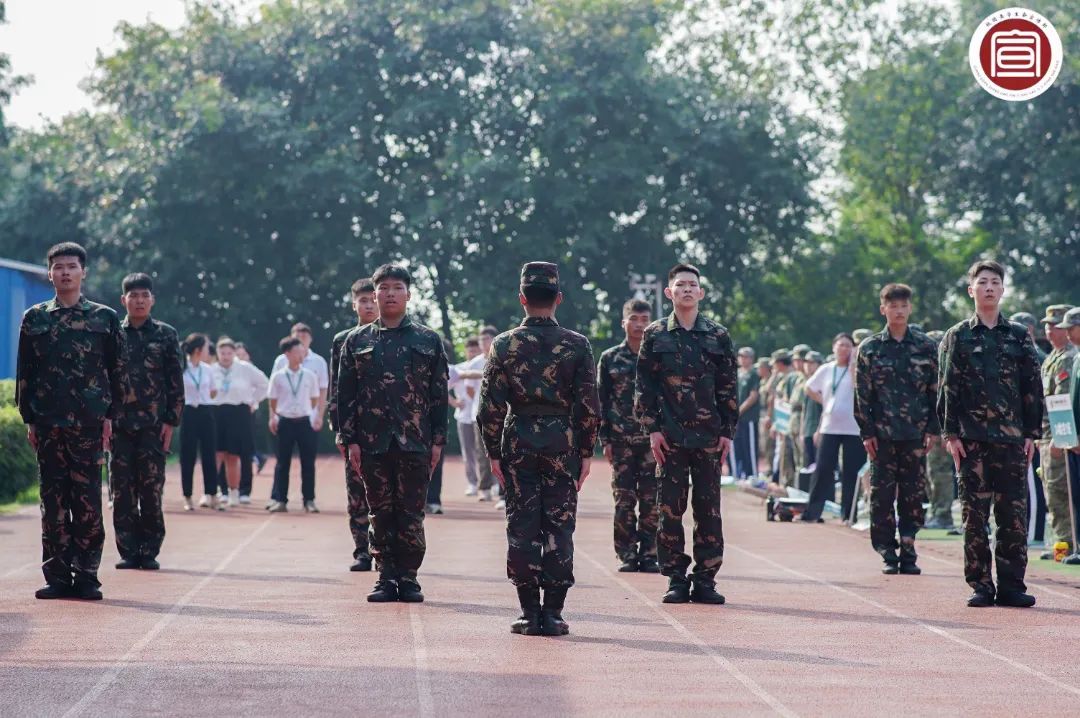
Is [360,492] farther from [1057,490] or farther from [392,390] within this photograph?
[1057,490]

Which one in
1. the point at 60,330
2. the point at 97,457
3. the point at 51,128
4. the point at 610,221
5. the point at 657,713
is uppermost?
the point at 51,128

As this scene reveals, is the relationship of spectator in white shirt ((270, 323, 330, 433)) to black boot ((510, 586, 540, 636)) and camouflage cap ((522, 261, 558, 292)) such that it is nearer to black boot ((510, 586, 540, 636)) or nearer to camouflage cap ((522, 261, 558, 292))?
camouflage cap ((522, 261, 558, 292))

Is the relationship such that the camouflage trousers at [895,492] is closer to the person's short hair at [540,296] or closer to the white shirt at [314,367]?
the person's short hair at [540,296]

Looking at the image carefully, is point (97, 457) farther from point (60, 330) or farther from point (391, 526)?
point (391, 526)

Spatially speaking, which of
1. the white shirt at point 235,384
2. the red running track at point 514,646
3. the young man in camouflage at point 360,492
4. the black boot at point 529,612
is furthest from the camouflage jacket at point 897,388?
the white shirt at point 235,384

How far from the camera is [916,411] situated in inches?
543

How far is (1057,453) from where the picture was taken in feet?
49.1

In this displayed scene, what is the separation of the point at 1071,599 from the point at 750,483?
51.6ft

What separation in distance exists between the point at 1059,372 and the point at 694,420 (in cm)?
463

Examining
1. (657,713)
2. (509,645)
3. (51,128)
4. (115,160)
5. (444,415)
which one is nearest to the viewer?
(657,713)

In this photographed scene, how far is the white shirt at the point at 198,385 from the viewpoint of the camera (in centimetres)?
2162

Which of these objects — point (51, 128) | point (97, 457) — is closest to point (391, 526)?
Answer: point (97, 457)

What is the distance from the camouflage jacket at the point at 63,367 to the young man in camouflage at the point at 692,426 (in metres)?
3.45

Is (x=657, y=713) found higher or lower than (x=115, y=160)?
lower
